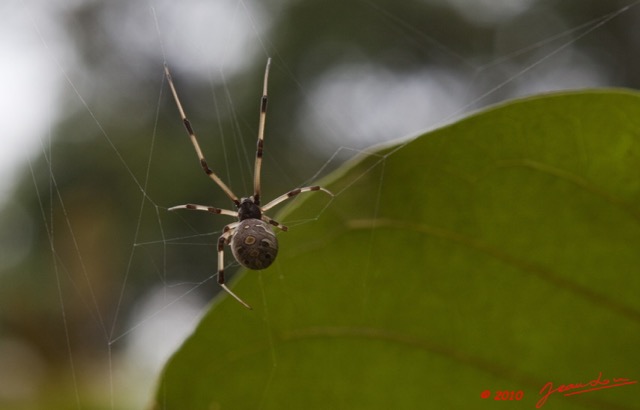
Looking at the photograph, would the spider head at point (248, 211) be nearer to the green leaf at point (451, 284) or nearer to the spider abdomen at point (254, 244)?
the spider abdomen at point (254, 244)

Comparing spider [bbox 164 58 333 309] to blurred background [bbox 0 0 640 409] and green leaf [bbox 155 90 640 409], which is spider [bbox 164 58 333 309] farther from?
blurred background [bbox 0 0 640 409]

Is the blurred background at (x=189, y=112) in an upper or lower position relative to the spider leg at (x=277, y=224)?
upper

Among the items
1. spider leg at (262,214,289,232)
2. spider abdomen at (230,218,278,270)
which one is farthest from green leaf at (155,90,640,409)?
spider abdomen at (230,218,278,270)

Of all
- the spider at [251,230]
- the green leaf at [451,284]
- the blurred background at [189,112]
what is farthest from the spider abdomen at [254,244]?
the blurred background at [189,112]

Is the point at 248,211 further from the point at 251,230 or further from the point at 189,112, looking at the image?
the point at 189,112

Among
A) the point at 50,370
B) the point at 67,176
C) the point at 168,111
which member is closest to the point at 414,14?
the point at 168,111

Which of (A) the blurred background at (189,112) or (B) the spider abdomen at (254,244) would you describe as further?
(A) the blurred background at (189,112)

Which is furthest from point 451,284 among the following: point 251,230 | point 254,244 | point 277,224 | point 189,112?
point 189,112
